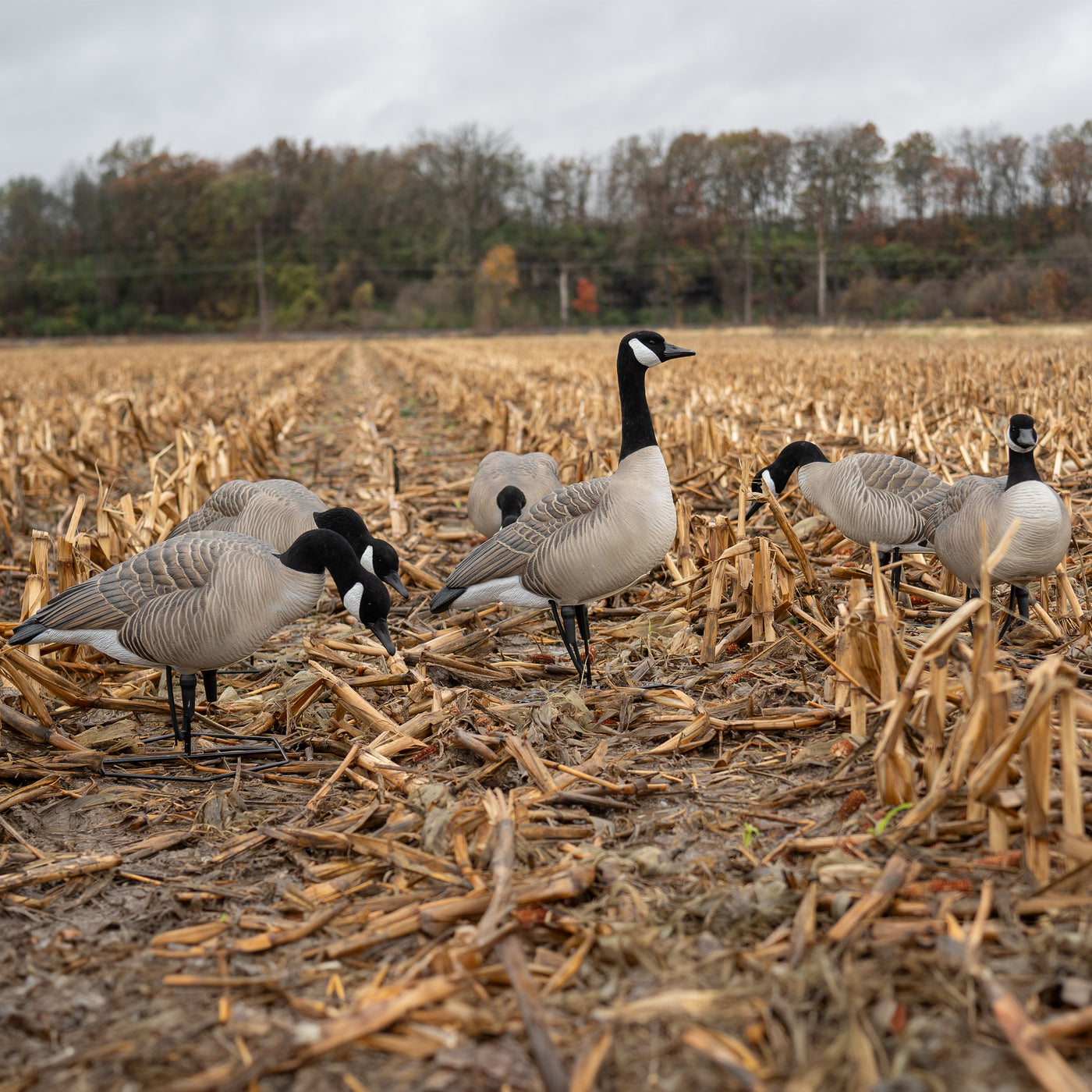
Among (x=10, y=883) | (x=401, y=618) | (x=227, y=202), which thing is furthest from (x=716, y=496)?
(x=227, y=202)

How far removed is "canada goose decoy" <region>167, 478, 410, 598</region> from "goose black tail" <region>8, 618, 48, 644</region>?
113cm

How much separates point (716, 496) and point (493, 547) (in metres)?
4.41

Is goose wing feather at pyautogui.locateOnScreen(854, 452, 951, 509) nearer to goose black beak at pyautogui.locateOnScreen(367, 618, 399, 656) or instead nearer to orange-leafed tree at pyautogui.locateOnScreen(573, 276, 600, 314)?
goose black beak at pyautogui.locateOnScreen(367, 618, 399, 656)

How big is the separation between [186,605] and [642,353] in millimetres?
3109

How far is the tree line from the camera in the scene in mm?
77062

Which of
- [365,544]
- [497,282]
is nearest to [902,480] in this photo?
[365,544]

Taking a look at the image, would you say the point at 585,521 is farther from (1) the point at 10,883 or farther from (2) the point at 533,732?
(1) the point at 10,883

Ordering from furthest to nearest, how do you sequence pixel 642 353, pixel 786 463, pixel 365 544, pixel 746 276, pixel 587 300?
pixel 587 300 → pixel 746 276 → pixel 786 463 → pixel 365 544 → pixel 642 353

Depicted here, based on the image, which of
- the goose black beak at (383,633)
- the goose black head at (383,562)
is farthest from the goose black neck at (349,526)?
the goose black beak at (383,633)

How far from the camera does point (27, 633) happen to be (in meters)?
5.01

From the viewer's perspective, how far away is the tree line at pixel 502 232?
77.1 meters

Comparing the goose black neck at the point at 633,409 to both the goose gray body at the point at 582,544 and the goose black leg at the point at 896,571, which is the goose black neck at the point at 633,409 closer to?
the goose gray body at the point at 582,544

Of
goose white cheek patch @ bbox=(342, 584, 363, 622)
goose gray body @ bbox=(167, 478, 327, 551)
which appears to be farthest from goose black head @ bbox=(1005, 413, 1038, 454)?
goose gray body @ bbox=(167, 478, 327, 551)

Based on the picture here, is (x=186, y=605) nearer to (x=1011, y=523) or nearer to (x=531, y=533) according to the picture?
(x=531, y=533)
